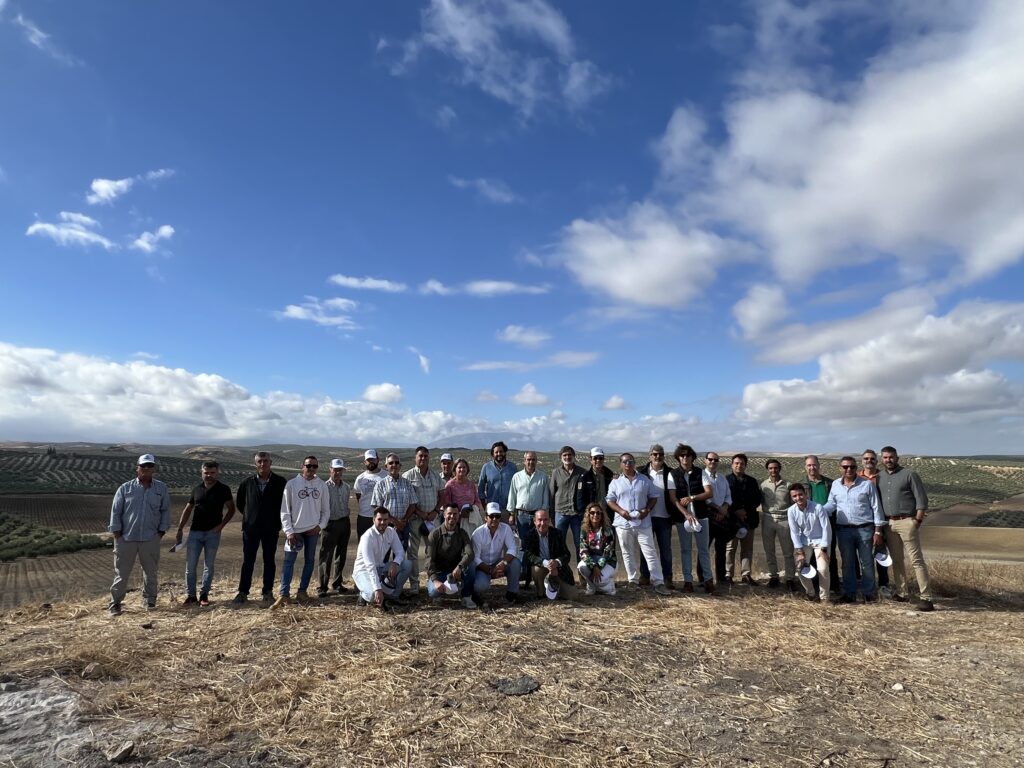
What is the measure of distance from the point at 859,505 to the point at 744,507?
5.10 feet

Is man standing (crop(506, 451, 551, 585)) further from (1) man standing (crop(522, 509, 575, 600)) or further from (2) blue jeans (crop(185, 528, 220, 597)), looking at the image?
(2) blue jeans (crop(185, 528, 220, 597))

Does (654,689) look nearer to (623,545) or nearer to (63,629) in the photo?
(623,545)

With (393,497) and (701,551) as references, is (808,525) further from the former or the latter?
(393,497)

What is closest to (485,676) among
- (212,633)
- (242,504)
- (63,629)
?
(212,633)

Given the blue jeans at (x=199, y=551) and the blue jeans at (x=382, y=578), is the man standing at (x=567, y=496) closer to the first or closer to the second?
the blue jeans at (x=382, y=578)

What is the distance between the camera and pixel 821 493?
8.77 meters

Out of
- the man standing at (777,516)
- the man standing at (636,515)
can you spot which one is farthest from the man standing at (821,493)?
the man standing at (636,515)

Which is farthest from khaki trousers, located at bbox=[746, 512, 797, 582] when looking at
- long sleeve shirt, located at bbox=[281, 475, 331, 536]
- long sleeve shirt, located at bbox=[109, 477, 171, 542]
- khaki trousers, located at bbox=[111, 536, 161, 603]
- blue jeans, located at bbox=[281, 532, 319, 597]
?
khaki trousers, located at bbox=[111, 536, 161, 603]

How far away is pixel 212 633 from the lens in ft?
20.7

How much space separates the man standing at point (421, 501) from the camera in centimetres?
845

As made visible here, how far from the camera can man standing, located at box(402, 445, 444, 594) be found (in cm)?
845

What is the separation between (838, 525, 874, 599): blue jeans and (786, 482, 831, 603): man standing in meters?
0.28

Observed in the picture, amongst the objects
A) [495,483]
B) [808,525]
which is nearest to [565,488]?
[495,483]

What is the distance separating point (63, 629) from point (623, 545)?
7263 millimetres
